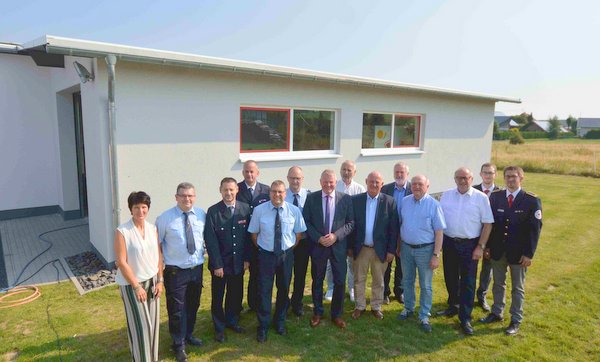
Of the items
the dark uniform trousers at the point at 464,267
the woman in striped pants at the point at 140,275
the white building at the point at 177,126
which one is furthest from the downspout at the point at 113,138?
the dark uniform trousers at the point at 464,267

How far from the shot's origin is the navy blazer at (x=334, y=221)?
4.34m

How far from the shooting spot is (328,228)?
4359 mm

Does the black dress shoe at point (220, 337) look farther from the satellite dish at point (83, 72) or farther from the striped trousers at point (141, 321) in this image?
the satellite dish at point (83, 72)

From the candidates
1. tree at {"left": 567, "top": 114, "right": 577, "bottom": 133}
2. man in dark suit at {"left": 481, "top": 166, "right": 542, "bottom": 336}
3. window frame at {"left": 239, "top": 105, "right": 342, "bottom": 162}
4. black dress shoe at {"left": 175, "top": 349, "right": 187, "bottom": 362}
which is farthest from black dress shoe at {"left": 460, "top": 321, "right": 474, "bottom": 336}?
tree at {"left": 567, "top": 114, "right": 577, "bottom": 133}

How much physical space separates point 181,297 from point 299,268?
1438 mm

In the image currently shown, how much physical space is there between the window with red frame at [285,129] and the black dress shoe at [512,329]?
4.87 metres

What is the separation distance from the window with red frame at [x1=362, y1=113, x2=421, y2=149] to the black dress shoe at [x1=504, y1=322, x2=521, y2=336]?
5469 mm

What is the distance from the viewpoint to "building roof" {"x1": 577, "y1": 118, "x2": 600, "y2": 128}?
78.9 metres

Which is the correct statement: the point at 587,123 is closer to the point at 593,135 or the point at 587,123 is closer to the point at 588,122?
the point at 588,122

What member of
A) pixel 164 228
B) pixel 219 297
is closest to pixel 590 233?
pixel 219 297

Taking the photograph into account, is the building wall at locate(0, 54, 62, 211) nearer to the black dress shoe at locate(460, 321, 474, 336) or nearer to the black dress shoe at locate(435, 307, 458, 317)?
the black dress shoe at locate(435, 307, 458, 317)

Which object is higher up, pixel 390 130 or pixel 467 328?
pixel 390 130

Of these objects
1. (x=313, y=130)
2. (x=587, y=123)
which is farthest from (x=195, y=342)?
(x=587, y=123)

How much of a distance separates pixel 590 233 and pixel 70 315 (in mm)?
10313
